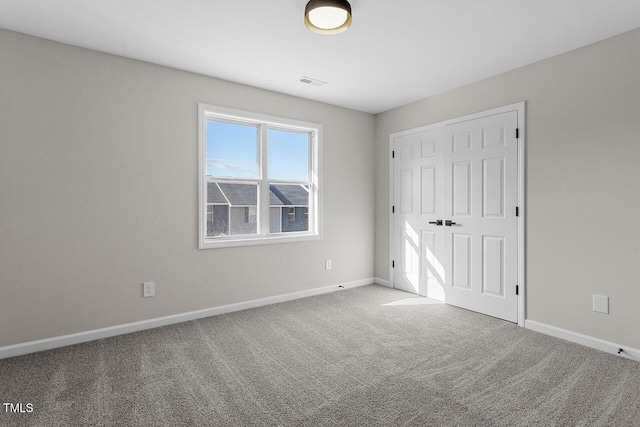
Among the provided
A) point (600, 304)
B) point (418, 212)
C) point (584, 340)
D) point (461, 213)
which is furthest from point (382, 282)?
point (600, 304)

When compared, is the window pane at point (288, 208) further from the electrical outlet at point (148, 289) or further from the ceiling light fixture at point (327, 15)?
the ceiling light fixture at point (327, 15)

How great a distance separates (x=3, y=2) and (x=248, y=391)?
3.14 metres

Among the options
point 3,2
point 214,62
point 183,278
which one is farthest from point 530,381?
point 3,2

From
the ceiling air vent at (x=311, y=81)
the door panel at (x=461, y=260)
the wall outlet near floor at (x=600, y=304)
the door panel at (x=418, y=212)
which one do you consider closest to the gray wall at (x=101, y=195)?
the ceiling air vent at (x=311, y=81)

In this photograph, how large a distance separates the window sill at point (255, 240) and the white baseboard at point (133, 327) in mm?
677

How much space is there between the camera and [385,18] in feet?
7.93

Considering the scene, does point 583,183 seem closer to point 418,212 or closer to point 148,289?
point 418,212

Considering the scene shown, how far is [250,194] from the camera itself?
3.92 metres

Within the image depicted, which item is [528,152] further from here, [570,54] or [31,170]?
[31,170]

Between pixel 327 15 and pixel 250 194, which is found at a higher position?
pixel 327 15

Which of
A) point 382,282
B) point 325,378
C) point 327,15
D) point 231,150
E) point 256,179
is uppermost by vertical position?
point 327,15

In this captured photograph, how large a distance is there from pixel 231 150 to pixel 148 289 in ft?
5.70

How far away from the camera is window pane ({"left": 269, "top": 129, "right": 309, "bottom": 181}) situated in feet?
13.4

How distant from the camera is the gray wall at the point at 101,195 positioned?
2.58 metres
